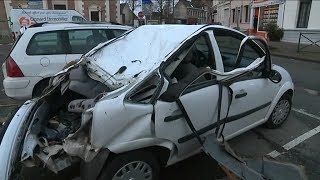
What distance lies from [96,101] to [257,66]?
2.24 metres

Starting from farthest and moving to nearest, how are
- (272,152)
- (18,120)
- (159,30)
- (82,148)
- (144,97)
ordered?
(272,152) → (159,30) → (18,120) → (144,97) → (82,148)

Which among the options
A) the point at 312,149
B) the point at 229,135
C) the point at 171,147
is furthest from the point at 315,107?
the point at 171,147

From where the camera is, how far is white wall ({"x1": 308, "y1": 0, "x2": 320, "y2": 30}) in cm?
1958

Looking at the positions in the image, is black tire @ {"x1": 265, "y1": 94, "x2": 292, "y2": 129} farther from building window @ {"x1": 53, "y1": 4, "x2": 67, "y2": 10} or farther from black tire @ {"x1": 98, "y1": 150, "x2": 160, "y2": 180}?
building window @ {"x1": 53, "y1": 4, "x2": 67, "y2": 10}

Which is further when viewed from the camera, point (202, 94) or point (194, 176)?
point (194, 176)

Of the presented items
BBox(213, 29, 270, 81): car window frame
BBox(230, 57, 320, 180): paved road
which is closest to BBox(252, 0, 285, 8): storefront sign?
BBox(230, 57, 320, 180): paved road

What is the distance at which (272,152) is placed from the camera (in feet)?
14.1

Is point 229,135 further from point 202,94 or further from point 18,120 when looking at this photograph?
point 18,120

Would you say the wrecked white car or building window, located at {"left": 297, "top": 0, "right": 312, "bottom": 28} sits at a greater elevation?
building window, located at {"left": 297, "top": 0, "right": 312, "bottom": 28}

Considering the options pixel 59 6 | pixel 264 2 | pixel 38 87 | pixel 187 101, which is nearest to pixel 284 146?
pixel 187 101

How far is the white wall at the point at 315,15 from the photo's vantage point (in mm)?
19578

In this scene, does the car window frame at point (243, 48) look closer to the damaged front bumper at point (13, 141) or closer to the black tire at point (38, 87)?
the damaged front bumper at point (13, 141)

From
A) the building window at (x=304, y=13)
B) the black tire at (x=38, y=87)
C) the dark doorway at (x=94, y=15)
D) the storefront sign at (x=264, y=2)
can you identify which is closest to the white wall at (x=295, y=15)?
the building window at (x=304, y=13)

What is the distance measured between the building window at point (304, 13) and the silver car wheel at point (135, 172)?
21.2 metres
